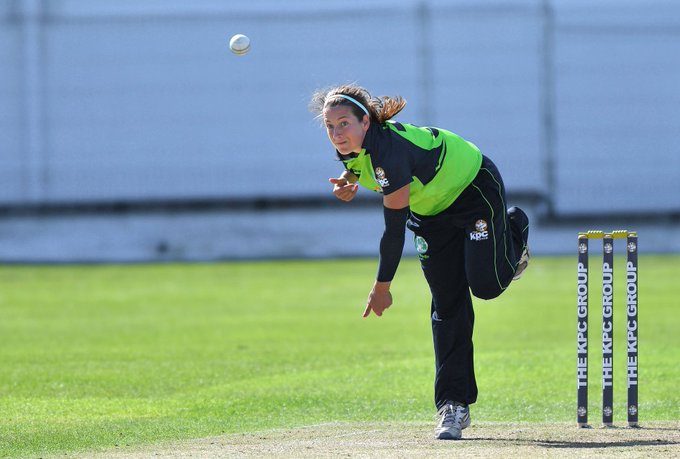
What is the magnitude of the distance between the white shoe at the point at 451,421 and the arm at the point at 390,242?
0.76m

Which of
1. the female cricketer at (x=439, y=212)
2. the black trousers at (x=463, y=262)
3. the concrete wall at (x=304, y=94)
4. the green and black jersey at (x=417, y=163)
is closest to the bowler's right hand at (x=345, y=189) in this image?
the female cricketer at (x=439, y=212)

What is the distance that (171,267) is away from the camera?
1282 inches

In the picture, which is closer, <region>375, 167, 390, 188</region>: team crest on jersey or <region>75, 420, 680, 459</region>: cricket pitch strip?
<region>75, 420, 680, 459</region>: cricket pitch strip

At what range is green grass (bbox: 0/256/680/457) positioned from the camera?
28.1 feet

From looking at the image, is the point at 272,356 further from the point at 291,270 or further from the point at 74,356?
the point at 291,270

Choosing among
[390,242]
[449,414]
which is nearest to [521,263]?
[449,414]

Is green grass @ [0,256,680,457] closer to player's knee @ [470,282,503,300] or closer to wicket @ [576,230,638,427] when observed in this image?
wicket @ [576,230,638,427]

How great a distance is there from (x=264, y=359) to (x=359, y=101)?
592 cm

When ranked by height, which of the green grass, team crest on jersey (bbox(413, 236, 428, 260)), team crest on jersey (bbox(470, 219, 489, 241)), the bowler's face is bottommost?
the green grass

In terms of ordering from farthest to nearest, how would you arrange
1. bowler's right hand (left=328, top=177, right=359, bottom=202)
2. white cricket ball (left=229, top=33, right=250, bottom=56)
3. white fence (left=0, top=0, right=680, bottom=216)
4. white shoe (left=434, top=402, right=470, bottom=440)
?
white fence (left=0, top=0, right=680, bottom=216) → white cricket ball (left=229, top=33, right=250, bottom=56) → bowler's right hand (left=328, top=177, right=359, bottom=202) → white shoe (left=434, top=402, right=470, bottom=440)

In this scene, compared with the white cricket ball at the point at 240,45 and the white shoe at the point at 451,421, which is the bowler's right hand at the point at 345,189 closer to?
the white shoe at the point at 451,421

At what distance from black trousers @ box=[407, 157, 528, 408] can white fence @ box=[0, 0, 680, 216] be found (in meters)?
31.9

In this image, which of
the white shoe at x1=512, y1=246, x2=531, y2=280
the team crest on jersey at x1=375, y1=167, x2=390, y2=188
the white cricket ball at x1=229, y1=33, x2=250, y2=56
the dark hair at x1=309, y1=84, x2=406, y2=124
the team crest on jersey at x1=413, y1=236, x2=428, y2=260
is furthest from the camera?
the white cricket ball at x1=229, y1=33, x2=250, y2=56

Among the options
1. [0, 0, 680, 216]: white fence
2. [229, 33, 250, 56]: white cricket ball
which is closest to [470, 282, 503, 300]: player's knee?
[229, 33, 250, 56]: white cricket ball
